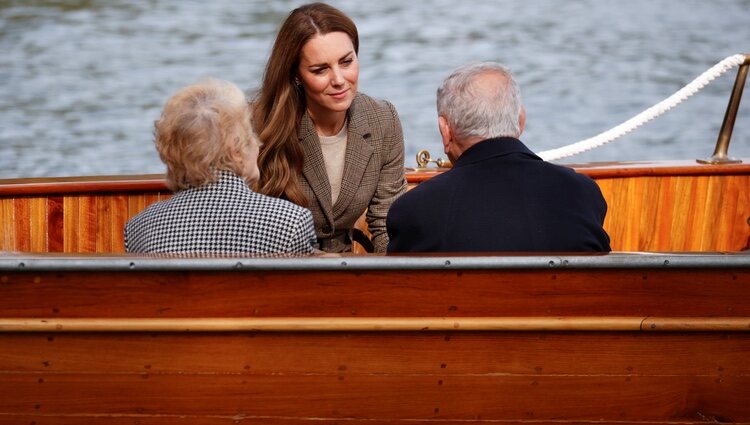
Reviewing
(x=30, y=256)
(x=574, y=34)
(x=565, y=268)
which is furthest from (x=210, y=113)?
(x=574, y=34)

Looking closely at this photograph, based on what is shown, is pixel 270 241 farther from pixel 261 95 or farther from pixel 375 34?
pixel 375 34

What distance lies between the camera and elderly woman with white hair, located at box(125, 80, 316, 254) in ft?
7.52

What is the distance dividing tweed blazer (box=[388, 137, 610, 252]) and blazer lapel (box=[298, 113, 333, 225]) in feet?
2.80

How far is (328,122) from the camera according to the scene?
3215 millimetres

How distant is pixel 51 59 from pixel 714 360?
1384cm

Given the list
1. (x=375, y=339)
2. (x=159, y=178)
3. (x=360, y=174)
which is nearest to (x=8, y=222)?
(x=159, y=178)

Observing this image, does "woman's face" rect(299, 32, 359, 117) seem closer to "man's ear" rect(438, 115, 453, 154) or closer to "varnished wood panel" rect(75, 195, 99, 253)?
"man's ear" rect(438, 115, 453, 154)

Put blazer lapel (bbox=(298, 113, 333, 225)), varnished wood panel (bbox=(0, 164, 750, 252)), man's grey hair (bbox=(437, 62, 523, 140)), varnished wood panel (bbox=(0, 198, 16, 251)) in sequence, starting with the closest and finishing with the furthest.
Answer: man's grey hair (bbox=(437, 62, 523, 140)) → blazer lapel (bbox=(298, 113, 333, 225)) → varnished wood panel (bbox=(0, 198, 16, 251)) → varnished wood panel (bbox=(0, 164, 750, 252))

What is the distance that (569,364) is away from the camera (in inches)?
93.1

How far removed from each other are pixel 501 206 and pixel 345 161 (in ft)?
3.22

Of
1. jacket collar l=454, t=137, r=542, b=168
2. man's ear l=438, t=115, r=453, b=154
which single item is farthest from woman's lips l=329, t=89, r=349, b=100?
jacket collar l=454, t=137, r=542, b=168

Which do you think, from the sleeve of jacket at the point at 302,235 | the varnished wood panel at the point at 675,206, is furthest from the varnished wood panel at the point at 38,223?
the sleeve of jacket at the point at 302,235

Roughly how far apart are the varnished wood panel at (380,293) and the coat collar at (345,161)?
0.89m

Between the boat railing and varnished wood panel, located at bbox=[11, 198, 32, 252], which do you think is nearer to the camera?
varnished wood panel, located at bbox=[11, 198, 32, 252]
